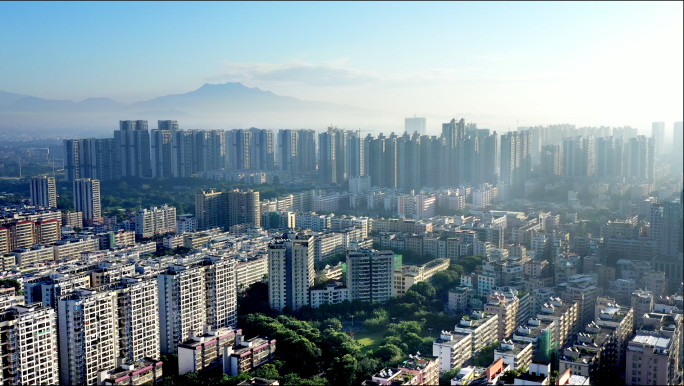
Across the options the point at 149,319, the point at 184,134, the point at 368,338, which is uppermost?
the point at 184,134

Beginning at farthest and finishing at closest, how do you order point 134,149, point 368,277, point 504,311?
1. point 134,149
2. point 368,277
3. point 504,311

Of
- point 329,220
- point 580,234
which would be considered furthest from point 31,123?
point 580,234

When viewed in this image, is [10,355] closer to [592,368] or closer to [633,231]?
[592,368]

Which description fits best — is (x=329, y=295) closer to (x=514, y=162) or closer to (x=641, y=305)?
(x=641, y=305)

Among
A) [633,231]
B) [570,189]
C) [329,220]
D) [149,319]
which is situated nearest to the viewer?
[149,319]

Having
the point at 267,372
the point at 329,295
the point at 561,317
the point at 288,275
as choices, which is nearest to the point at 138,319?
the point at 267,372

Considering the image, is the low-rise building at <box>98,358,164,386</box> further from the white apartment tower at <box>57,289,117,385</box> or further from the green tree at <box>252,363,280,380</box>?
the green tree at <box>252,363,280,380</box>

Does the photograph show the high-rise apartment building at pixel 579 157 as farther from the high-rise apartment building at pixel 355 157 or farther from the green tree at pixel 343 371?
the green tree at pixel 343 371
